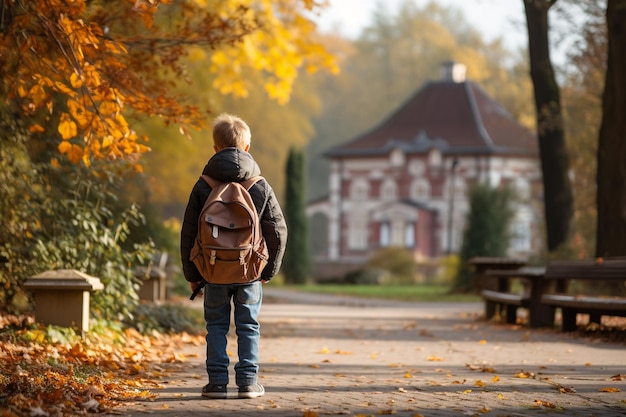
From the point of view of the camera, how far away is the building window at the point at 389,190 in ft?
219

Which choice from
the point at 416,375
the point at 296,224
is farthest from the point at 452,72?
the point at 416,375

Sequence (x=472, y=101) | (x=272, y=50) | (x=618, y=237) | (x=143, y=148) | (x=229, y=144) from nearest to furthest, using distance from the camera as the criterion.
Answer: (x=229, y=144), (x=143, y=148), (x=618, y=237), (x=272, y=50), (x=472, y=101)

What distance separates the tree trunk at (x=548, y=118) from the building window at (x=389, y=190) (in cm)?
4384

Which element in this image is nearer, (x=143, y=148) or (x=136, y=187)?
(x=143, y=148)

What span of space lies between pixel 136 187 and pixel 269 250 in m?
9.67

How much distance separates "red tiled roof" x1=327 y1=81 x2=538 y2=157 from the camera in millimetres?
63062

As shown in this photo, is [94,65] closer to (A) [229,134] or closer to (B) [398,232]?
(A) [229,134]

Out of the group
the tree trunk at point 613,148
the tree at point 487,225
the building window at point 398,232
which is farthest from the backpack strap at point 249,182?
the building window at point 398,232

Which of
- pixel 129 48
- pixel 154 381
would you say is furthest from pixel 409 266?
pixel 154 381

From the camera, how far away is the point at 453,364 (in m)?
9.78

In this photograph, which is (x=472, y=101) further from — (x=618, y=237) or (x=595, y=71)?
(x=618, y=237)

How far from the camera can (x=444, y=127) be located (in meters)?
64.7

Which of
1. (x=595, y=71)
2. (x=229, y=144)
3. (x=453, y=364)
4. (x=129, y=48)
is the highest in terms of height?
(x=595, y=71)

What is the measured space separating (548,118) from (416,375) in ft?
47.3
